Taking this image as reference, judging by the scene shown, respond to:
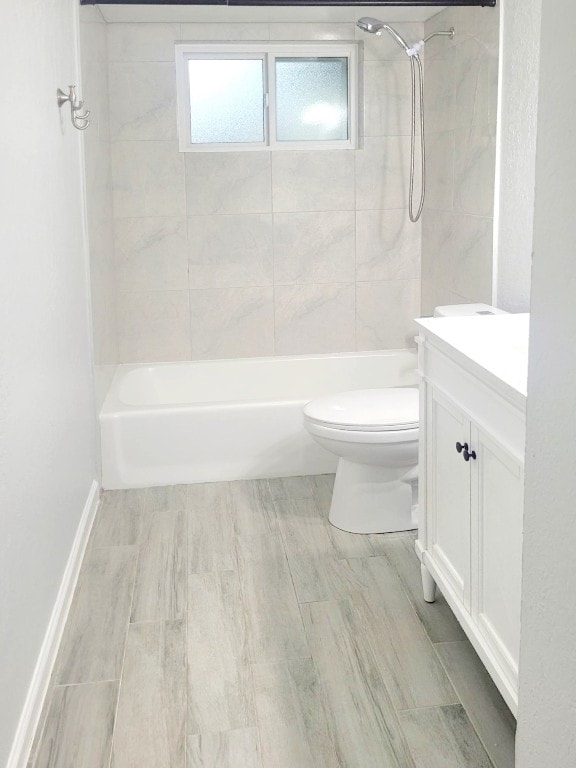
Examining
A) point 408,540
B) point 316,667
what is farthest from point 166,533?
point 316,667

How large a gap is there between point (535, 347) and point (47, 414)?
5.24 feet

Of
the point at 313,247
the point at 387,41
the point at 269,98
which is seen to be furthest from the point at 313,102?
the point at 313,247

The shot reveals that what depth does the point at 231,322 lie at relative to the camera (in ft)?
14.2

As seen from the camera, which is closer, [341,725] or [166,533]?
[341,725]

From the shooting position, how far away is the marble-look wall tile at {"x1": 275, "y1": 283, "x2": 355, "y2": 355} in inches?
171

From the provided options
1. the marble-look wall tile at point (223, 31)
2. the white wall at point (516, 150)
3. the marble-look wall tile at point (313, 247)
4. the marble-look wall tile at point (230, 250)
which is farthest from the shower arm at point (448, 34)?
the marble-look wall tile at point (230, 250)

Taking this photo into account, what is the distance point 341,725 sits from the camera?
77.8 inches

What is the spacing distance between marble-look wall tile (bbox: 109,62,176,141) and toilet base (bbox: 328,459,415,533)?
1979 millimetres

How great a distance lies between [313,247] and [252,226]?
319 millimetres

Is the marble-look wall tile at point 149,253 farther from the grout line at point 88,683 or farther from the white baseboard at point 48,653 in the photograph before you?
the grout line at point 88,683

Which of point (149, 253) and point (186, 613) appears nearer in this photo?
point (186, 613)

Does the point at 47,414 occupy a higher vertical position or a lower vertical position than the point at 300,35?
lower

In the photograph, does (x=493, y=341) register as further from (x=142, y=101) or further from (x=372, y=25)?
(x=142, y=101)

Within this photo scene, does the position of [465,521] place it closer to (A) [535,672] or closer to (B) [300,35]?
(A) [535,672]
